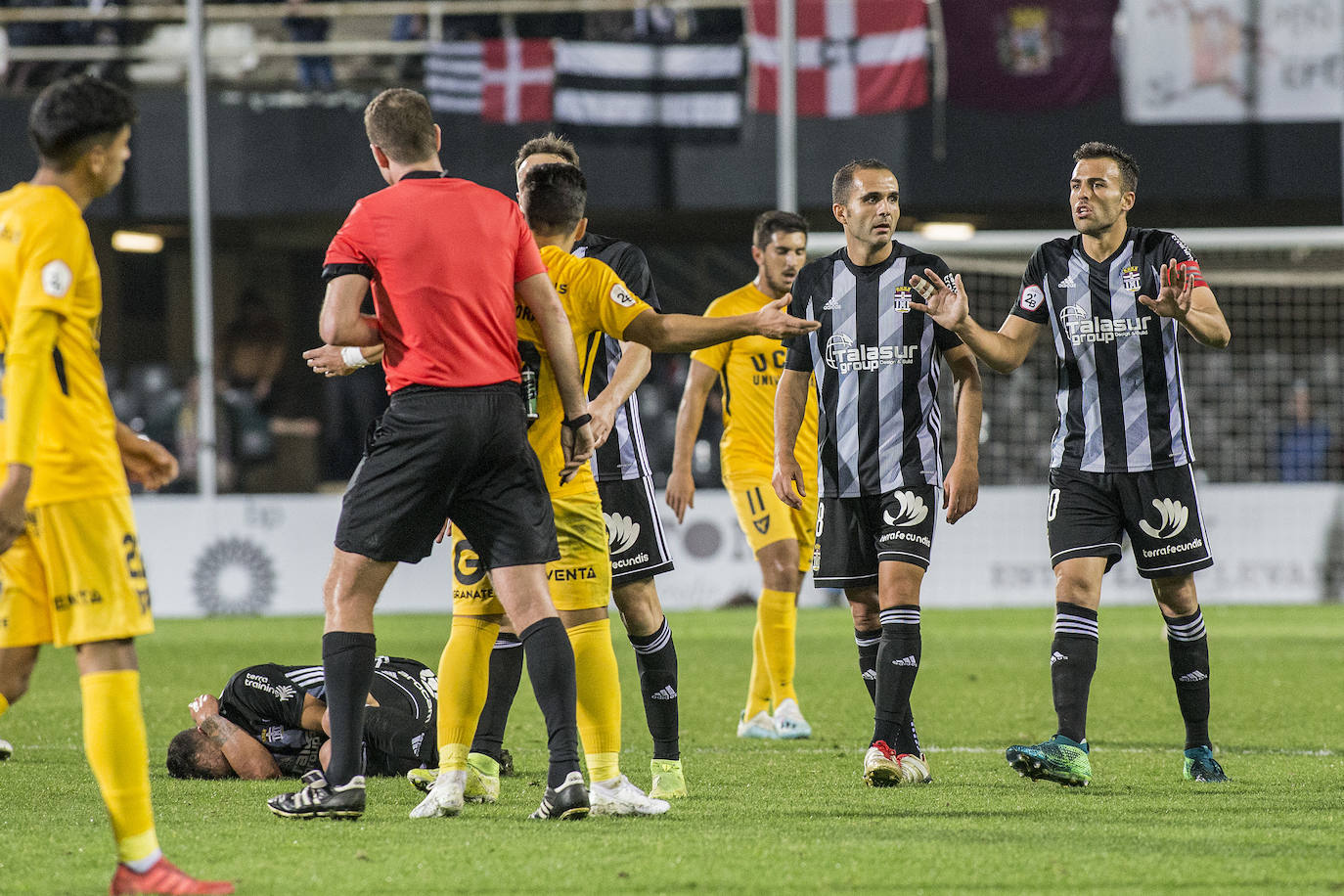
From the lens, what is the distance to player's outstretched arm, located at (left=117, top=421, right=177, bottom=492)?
12.5 feet

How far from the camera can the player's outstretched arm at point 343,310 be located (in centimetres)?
439

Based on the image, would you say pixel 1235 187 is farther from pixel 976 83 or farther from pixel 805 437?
pixel 805 437

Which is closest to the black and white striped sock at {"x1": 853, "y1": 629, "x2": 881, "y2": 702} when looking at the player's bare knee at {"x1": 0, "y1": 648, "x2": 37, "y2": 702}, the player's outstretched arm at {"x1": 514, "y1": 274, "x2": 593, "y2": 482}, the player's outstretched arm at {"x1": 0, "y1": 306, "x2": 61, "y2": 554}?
the player's outstretched arm at {"x1": 514, "y1": 274, "x2": 593, "y2": 482}

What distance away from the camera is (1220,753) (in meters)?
6.30

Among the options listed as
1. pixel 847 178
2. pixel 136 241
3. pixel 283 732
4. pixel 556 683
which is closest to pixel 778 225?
pixel 847 178

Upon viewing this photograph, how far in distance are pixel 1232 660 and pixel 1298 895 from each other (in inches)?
277

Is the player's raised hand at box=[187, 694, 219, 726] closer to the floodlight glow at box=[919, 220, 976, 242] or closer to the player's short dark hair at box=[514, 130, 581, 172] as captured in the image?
the player's short dark hair at box=[514, 130, 581, 172]

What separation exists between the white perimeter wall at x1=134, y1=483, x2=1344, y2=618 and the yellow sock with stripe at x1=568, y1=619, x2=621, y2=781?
998 cm

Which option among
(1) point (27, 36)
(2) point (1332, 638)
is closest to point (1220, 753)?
(2) point (1332, 638)

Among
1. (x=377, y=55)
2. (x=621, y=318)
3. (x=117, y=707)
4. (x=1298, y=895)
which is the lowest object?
(x=1298, y=895)

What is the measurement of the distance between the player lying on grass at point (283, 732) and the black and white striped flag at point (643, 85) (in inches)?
526

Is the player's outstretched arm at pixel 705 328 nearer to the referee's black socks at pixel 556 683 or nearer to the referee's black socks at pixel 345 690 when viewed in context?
the referee's black socks at pixel 556 683

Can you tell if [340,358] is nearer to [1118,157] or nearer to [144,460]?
[144,460]

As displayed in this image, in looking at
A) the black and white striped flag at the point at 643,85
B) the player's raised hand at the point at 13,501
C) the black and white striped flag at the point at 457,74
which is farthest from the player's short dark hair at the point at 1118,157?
the black and white striped flag at the point at 457,74
